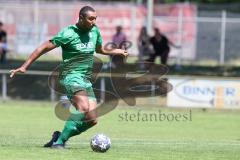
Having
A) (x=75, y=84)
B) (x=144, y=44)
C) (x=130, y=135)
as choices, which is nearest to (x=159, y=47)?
(x=144, y=44)

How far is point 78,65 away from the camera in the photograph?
11820mm

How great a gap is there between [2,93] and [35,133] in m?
9.52

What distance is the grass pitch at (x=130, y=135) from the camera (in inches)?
446

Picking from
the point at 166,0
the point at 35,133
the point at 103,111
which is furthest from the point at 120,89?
the point at 166,0

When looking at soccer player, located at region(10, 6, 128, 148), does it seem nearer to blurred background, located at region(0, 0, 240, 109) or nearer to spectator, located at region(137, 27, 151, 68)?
blurred background, located at region(0, 0, 240, 109)

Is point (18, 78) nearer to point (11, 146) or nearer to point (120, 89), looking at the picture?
point (120, 89)

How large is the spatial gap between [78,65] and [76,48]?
0.89ft

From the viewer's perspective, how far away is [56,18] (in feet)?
133

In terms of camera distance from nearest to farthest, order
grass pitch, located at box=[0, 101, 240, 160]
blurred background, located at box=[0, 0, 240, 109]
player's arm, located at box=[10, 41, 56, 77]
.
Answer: grass pitch, located at box=[0, 101, 240, 160] → player's arm, located at box=[10, 41, 56, 77] → blurred background, located at box=[0, 0, 240, 109]

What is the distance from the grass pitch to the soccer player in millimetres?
382

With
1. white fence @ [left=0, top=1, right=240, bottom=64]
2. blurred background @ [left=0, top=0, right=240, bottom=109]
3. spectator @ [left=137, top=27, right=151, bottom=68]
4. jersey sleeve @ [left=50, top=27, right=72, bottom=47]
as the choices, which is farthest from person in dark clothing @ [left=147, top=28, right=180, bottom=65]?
jersey sleeve @ [left=50, top=27, right=72, bottom=47]

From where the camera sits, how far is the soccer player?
11.6 metres

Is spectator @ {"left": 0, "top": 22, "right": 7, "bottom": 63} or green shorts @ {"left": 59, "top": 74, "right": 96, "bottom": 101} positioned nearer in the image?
green shorts @ {"left": 59, "top": 74, "right": 96, "bottom": 101}

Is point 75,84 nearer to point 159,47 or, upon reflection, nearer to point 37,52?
point 37,52
